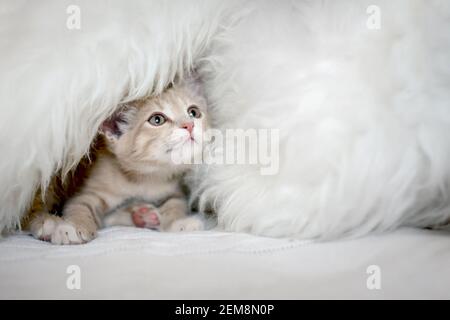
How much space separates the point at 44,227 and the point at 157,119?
31cm

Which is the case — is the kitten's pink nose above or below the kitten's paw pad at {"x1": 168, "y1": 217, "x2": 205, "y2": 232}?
above

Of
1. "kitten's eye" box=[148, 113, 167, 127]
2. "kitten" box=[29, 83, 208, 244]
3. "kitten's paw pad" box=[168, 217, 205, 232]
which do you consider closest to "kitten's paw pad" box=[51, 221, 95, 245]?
"kitten" box=[29, 83, 208, 244]

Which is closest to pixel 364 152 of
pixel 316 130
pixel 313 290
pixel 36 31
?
pixel 316 130

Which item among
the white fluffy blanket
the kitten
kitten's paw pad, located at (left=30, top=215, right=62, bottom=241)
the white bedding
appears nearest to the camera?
the white bedding

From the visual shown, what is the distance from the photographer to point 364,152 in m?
0.88

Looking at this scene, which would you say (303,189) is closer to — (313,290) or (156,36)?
(313,290)

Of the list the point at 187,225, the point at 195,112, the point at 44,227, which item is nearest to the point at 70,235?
the point at 44,227

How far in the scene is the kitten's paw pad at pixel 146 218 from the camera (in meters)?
1.16

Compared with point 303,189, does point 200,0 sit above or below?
above

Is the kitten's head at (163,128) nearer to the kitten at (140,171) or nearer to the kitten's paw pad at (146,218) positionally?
the kitten at (140,171)

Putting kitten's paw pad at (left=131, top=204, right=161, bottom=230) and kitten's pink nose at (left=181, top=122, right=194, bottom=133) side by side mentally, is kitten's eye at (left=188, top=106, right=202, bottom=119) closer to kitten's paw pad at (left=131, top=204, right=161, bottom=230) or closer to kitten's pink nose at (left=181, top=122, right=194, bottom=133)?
kitten's pink nose at (left=181, top=122, right=194, bottom=133)

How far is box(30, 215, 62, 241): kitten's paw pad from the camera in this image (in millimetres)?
994

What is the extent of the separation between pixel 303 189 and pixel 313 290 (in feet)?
0.74

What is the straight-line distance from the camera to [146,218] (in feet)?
3.84
